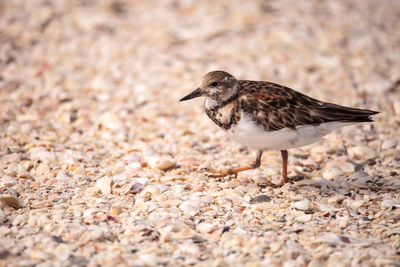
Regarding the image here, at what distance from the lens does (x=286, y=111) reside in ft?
13.9

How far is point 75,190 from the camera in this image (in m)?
4.33

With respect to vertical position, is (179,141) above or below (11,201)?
above

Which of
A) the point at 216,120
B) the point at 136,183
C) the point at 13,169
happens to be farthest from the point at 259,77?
the point at 13,169

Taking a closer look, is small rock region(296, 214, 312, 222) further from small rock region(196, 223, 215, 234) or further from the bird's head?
the bird's head

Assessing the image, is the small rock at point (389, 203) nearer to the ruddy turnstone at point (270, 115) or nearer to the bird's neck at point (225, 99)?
the ruddy turnstone at point (270, 115)

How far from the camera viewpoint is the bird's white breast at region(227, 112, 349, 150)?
163 inches

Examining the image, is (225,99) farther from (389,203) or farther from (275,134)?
(389,203)

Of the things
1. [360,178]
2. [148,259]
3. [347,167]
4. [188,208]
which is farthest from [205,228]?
[347,167]

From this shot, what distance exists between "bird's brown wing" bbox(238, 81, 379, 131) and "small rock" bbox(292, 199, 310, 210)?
690mm

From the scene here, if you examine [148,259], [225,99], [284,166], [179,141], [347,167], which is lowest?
[148,259]

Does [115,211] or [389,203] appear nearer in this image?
[115,211]

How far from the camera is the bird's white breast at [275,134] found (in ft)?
13.6

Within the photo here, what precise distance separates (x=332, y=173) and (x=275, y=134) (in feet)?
3.28

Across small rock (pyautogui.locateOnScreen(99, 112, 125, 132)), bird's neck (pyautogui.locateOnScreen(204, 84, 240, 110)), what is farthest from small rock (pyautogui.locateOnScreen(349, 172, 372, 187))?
small rock (pyautogui.locateOnScreen(99, 112, 125, 132))
